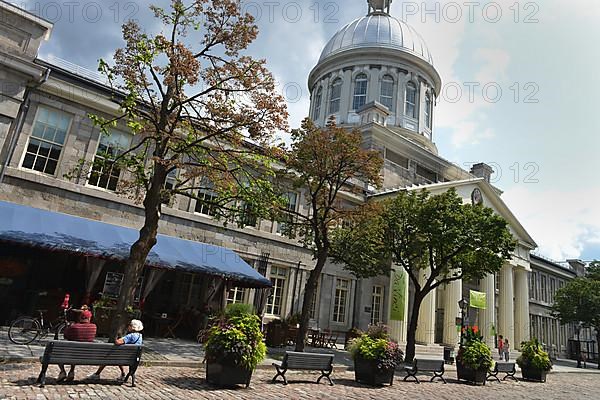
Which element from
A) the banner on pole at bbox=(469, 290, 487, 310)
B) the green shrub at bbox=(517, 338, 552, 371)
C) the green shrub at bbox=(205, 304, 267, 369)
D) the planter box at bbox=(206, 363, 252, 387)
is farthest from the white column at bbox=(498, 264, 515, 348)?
the planter box at bbox=(206, 363, 252, 387)

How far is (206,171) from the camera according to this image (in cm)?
1219

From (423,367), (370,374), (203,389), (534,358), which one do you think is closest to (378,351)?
(370,374)

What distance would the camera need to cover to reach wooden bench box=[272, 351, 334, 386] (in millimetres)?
10328

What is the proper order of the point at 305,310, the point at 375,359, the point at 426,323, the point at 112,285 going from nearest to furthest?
the point at 375,359 → the point at 305,310 → the point at 112,285 → the point at 426,323

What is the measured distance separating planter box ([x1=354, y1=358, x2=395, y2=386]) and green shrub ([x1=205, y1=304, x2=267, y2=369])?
3801 mm

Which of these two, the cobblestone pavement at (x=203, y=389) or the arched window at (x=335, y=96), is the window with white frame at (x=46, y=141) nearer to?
the cobblestone pavement at (x=203, y=389)

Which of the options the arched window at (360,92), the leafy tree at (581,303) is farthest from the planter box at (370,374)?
the arched window at (360,92)

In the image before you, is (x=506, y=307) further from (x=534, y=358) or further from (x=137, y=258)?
(x=137, y=258)

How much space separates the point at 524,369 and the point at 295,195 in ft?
43.0

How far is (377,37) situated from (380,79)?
5.51 meters

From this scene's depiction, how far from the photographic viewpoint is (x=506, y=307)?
32812mm

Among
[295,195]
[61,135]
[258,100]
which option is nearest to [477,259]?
[295,195]

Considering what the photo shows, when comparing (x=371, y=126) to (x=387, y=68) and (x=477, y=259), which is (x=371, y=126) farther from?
(x=477, y=259)

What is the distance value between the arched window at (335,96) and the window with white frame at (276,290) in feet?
78.6
